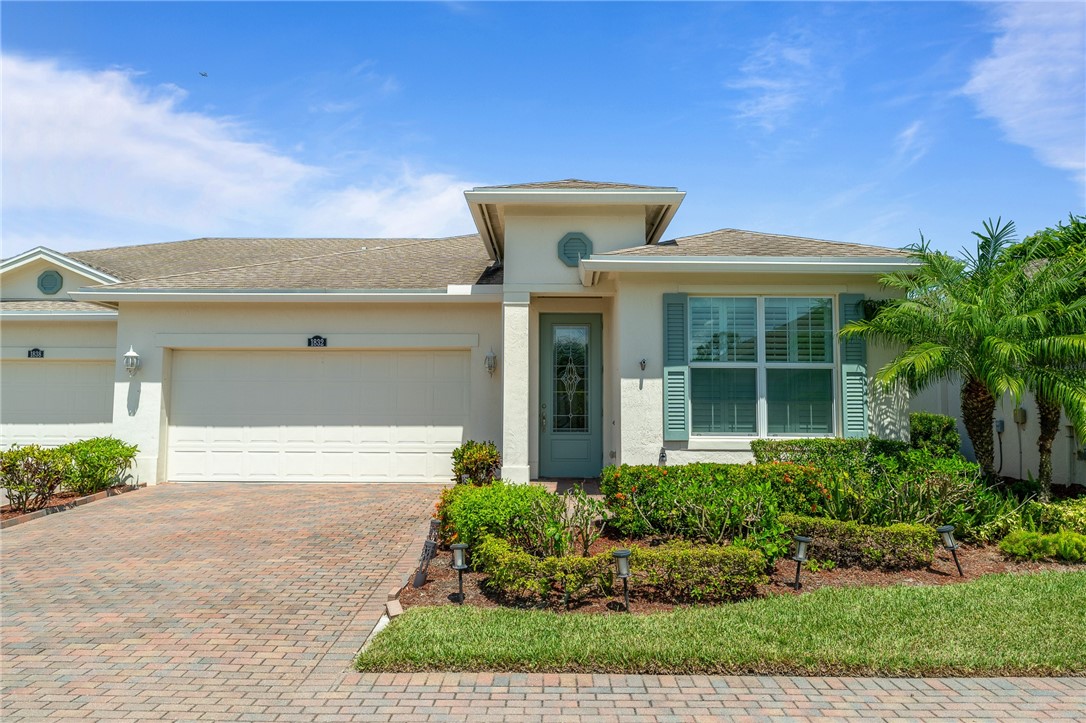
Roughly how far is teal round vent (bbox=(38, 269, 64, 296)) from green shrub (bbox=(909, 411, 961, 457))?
15.9 metres

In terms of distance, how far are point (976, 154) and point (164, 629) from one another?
1322 centimetres

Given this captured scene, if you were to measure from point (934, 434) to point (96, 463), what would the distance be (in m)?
12.6

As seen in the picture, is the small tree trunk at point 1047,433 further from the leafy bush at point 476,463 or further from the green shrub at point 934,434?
the leafy bush at point 476,463

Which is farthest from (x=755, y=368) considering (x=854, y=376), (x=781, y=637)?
(x=781, y=637)

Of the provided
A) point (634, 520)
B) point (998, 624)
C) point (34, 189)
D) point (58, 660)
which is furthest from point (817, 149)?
point (34, 189)

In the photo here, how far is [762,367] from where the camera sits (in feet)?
31.2

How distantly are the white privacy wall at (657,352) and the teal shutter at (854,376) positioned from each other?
12 centimetres

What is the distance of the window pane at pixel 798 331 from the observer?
9.55 m

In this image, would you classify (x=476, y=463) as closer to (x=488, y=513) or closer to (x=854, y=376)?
(x=488, y=513)

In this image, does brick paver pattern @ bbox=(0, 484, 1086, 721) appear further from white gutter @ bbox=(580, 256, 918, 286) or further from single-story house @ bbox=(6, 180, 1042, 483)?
white gutter @ bbox=(580, 256, 918, 286)

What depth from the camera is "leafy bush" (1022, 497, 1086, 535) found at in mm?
6859

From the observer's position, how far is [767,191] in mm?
13617

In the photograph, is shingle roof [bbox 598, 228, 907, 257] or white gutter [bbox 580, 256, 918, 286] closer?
white gutter [bbox 580, 256, 918, 286]

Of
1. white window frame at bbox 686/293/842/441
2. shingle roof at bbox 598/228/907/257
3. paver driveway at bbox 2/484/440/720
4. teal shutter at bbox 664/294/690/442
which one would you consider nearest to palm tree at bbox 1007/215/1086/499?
shingle roof at bbox 598/228/907/257
